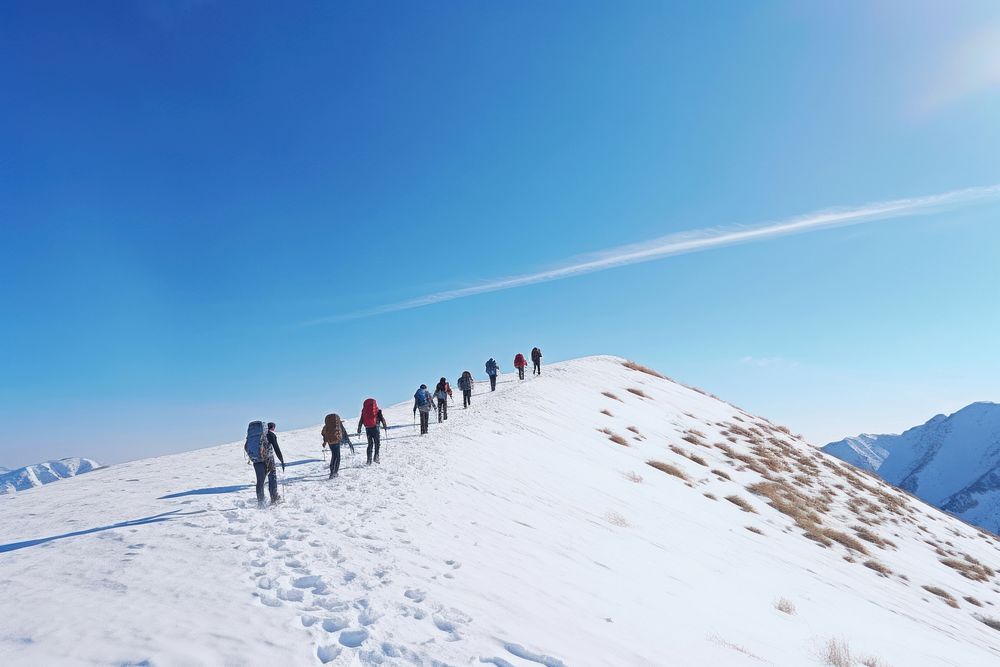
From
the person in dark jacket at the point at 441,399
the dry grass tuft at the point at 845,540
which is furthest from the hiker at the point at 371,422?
the dry grass tuft at the point at 845,540

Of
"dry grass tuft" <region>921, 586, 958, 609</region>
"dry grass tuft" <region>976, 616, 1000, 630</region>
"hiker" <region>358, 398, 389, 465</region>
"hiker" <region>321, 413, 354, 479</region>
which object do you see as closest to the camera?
"hiker" <region>321, 413, 354, 479</region>

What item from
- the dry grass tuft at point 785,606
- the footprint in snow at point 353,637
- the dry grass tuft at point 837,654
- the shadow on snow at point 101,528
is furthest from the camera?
the dry grass tuft at point 785,606

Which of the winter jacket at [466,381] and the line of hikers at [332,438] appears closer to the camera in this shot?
the line of hikers at [332,438]

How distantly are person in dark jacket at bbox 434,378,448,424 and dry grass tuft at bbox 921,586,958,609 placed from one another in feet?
58.1

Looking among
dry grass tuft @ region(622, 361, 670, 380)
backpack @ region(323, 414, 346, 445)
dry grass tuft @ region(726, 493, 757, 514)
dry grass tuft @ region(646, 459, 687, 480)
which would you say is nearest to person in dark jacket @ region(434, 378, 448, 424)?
backpack @ region(323, 414, 346, 445)

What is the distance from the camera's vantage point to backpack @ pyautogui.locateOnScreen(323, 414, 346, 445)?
13766 mm

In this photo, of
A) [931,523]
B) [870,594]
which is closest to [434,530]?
[870,594]

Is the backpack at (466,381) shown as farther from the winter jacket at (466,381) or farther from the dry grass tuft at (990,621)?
the dry grass tuft at (990,621)

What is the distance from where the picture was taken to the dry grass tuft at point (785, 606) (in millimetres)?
9625

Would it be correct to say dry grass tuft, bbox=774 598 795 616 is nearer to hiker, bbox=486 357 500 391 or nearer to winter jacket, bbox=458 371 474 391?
winter jacket, bbox=458 371 474 391

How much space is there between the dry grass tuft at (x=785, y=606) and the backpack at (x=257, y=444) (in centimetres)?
1127

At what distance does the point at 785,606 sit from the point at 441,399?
49.2 ft

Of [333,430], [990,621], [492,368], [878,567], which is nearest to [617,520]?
[333,430]

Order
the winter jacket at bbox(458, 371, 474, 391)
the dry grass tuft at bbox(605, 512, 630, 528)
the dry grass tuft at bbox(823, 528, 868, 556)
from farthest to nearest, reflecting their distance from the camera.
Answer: the winter jacket at bbox(458, 371, 474, 391) < the dry grass tuft at bbox(823, 528, 868, 556) < the dry grass tuft at bbox(605, 512, 630, 528)
